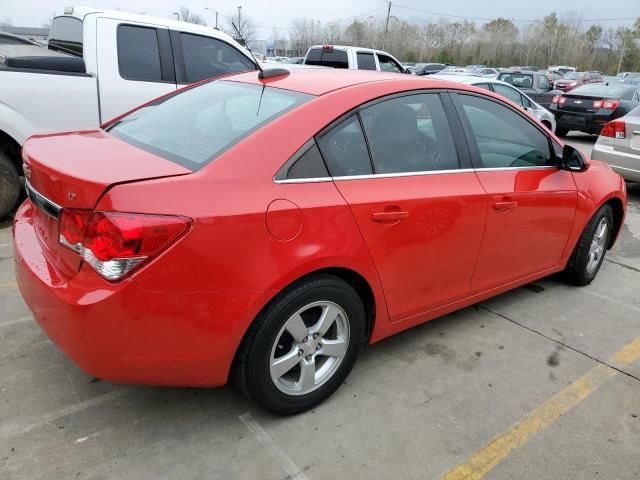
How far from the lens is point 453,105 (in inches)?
123

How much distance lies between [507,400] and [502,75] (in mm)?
15483

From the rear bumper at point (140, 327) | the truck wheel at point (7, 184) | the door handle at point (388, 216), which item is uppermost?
the door handle at point (388, 216)

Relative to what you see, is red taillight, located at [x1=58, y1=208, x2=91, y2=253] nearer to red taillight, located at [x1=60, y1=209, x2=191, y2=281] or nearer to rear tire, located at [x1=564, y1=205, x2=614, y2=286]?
red taillight, located at [x1=60, y1=209, x2=191, y2=281]

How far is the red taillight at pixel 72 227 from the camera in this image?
2066mm

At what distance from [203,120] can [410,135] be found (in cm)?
110

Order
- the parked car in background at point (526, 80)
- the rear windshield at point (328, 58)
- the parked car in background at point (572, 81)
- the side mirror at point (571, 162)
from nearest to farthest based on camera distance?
1. the side mirror at point (571, 162)
2. the rear windshield at point (328, 58)
3. the parked car in background at point (526, 80)
4. the parked car in background at point (572, 81)

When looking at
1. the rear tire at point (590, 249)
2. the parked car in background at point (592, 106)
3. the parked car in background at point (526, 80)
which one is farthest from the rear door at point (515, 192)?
the parked car in background at point (526, 80)

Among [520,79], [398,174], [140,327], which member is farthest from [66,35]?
[520,79]

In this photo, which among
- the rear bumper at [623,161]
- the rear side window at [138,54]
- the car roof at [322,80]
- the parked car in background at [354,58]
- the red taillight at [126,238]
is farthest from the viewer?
the parked car in background at [354,58]

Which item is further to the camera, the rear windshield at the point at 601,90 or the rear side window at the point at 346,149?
the rear windshield at the point at 601,90

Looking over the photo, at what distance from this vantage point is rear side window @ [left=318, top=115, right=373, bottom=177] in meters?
2.50

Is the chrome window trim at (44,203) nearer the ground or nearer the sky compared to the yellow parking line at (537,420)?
nearer the sky

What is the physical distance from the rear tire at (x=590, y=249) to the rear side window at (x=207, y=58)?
410 cm

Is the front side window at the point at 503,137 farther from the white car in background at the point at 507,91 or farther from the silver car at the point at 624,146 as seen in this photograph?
the white car in background at the point at 507,91
